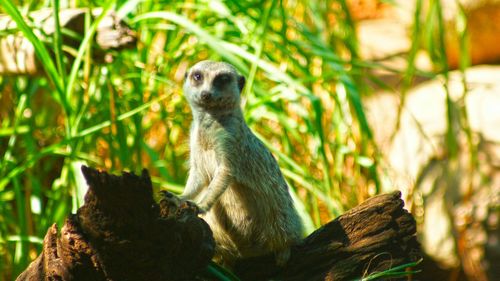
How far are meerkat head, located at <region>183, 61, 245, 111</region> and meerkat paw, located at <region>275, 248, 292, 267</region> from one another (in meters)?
0.45

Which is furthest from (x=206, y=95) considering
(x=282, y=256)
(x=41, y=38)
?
(x=41, y=38)

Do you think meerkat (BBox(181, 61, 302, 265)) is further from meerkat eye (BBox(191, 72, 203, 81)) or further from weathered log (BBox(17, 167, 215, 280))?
weathered log (BBox(17, 167, 215, 280))

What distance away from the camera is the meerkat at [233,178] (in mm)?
2080

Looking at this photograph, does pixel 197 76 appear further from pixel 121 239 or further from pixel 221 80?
pixel 121 239

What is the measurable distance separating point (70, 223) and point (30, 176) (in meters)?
1.47

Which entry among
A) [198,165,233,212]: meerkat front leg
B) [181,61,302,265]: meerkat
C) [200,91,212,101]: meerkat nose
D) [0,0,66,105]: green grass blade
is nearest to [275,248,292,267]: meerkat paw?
[181,61,302,265]: meerkat

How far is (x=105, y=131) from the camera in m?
3.19

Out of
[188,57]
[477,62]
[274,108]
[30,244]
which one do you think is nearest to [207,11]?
[188,57]

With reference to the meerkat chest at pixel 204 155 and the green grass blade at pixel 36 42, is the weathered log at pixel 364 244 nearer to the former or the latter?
the meerkat chest at pixel 204 155

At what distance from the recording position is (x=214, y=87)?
2133 mm

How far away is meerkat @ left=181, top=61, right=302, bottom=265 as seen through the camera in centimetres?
208

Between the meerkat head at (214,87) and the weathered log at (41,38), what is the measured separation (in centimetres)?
49

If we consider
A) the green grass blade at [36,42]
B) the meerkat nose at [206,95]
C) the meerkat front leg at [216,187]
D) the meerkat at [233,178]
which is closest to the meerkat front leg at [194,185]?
the meerkat at [233,178]

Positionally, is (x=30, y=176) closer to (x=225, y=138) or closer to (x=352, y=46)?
(x=225, y=138)
